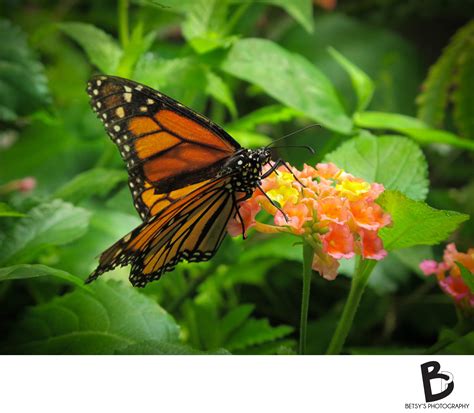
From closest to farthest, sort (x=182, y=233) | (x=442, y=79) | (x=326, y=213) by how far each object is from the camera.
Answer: (x=326, y=213)
(x=182, y=233)
(x=442, y=79)

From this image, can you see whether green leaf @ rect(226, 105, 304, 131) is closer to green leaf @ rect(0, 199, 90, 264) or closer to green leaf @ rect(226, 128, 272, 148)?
green leaf @ rect(226, 128, 272, 148)

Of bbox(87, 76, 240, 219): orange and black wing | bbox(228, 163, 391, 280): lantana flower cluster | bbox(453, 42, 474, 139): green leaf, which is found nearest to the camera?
bbox(228, 163, 391, 280): lantana flower cluster

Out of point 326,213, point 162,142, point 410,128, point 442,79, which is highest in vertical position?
point 442,79

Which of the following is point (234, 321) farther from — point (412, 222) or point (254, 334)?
point (412, 222)

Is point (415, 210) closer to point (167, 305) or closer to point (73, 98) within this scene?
point (167, 305)

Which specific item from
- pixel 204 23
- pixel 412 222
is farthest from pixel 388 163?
pixel 204 23

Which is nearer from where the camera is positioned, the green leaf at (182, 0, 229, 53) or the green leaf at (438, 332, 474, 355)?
the green leaf at (438, 332, 474, 355)

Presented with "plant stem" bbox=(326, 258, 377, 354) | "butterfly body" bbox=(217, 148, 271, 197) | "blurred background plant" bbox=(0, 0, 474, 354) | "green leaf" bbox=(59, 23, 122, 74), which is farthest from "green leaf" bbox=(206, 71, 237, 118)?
"plant stem" bbox=(326, 258, 377, 354)
